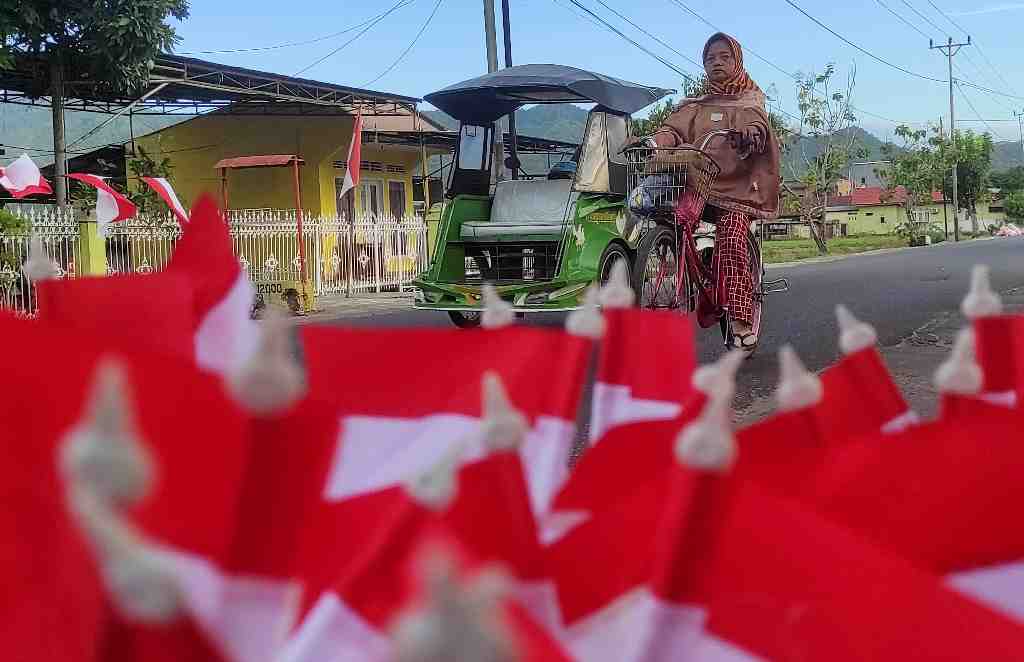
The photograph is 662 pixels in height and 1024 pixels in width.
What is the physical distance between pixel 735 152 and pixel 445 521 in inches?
220

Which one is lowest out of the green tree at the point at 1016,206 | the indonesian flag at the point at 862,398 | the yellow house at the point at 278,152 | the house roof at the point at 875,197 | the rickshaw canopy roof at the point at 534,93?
the indonesian flag at the point at 862,398

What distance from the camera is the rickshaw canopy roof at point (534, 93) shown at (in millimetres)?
8844

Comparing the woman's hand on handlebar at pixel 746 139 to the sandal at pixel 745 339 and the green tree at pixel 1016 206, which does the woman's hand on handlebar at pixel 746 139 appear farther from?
the green tree at pixel 1016 206

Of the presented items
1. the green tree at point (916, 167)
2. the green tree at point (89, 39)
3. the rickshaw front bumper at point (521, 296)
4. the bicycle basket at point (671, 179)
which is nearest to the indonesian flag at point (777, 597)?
the bicycle basket at point (671, 179)

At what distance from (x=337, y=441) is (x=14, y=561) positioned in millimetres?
181

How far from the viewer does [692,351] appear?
96cm

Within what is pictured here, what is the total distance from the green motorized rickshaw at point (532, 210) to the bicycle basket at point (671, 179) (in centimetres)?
137

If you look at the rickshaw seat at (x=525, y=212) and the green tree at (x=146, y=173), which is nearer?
the rickshaw seat at (x=525, y=212)

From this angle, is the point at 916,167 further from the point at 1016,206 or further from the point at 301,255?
the point at 301,255

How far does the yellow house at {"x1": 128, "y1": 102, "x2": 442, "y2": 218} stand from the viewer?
1986cm

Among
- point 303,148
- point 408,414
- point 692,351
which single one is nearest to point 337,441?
point 408,414

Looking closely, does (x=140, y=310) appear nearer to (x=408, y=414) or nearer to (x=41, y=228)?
(x=408, y=414)

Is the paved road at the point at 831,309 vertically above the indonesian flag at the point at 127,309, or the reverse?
the indonesian flag at the point at 127,309

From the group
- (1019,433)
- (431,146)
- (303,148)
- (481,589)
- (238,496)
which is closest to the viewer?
(481,589)
